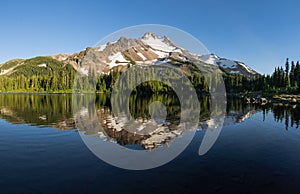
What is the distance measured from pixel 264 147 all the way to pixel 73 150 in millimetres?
21372

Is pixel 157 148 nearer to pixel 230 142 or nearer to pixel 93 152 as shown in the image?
pixel 93 152

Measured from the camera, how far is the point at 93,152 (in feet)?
71.5

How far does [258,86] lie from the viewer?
6801 inches

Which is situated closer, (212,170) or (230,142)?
(212,170)

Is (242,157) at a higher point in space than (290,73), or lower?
lower

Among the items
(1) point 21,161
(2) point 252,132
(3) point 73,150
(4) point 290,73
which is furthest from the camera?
(4) point 290,73

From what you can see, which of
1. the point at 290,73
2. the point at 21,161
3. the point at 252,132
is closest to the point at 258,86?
the point at 290,73

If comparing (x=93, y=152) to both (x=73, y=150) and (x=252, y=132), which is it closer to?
(x=73, y=150)

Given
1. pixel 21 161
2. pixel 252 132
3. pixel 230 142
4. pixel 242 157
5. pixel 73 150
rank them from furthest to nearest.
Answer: pixel 252 132, pixel 230 142, pixel 73 150, pixel 242 157, pixel 21 161

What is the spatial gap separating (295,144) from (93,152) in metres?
23.9

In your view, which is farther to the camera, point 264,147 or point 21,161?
point 264,147

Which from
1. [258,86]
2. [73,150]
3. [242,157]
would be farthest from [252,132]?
[258,86]

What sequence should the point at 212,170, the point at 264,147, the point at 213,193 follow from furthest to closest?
the point at 264,147
the point at 212,170
the point at 213,193

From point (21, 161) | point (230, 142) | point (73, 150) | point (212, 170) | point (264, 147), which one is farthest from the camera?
point (230, 142)
